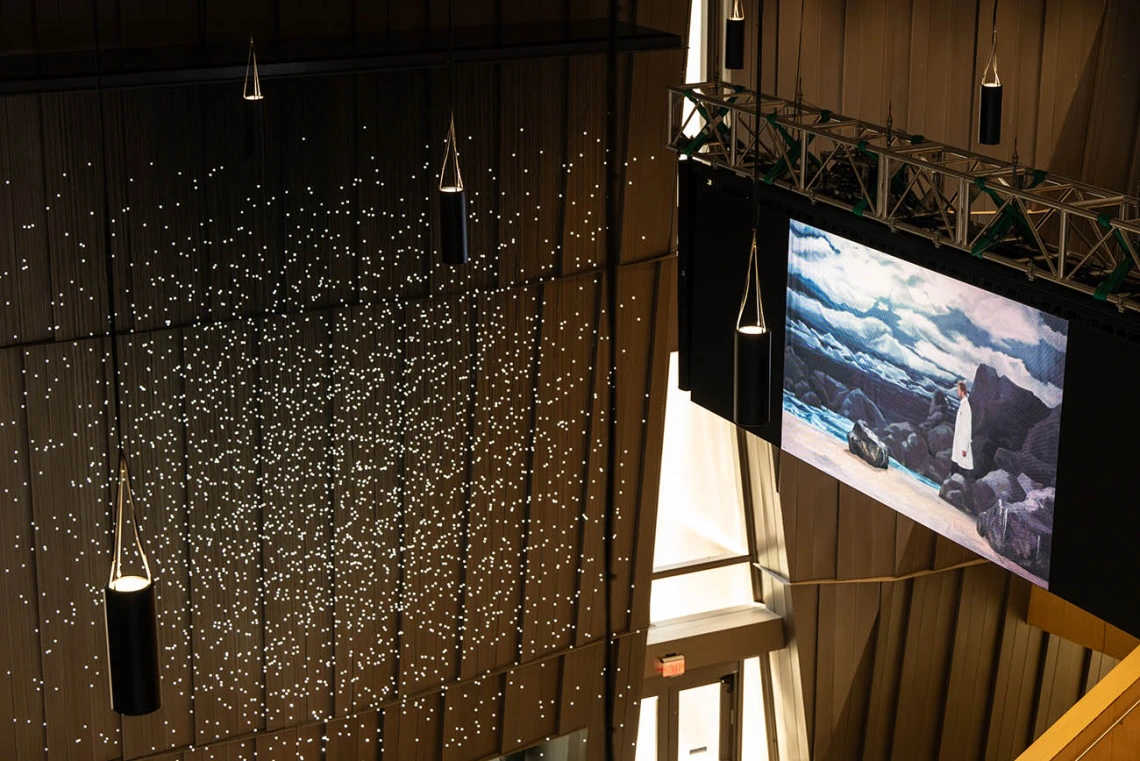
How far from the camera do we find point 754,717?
10984 millimetres

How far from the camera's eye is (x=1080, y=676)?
37.5 feet

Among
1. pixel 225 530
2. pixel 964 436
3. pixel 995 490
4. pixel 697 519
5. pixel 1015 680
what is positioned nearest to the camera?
pixel 995 490

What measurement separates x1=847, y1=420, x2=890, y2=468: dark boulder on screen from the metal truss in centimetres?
105

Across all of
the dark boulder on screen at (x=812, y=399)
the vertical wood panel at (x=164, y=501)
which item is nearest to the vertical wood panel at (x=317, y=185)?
the vertical wood panel at (x=164, y=501)

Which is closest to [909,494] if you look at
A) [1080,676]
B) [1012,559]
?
[1012,559]

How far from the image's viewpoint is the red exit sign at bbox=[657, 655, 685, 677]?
10.1 m

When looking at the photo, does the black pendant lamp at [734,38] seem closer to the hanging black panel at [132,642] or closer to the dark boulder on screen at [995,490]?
the dark boulder on screen at [995,490]

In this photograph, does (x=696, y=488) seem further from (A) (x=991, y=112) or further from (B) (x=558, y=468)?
(A) (x=991, y=112)

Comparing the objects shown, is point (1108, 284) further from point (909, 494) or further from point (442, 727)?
point (442, 727)

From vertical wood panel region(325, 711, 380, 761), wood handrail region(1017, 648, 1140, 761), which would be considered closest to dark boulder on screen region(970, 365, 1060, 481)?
wood handrail region(1017, 648, 1140, 761)

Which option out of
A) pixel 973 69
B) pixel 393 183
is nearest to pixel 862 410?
pixel 393 183

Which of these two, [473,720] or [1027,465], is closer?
[1027,465]

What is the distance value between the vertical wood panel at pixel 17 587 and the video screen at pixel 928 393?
12.8ft

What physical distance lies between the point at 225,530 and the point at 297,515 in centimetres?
41
